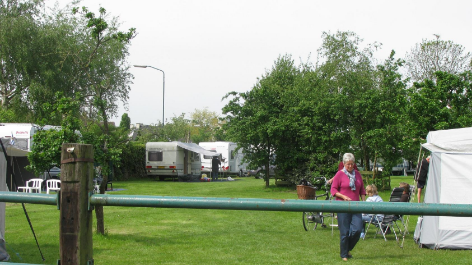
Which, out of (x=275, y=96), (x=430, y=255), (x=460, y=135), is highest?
(x=275, y=96)

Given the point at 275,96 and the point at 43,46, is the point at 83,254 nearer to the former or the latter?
the point at 275,96

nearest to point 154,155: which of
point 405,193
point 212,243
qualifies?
point 405,193

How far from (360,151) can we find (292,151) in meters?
2.92

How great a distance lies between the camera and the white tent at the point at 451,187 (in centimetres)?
817

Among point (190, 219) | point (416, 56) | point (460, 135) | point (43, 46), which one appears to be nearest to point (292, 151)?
point (190, 219)

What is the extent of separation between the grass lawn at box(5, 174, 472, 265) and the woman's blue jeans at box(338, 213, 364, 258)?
223 millimetres

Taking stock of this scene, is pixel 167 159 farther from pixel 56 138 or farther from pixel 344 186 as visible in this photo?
pixel 344 186

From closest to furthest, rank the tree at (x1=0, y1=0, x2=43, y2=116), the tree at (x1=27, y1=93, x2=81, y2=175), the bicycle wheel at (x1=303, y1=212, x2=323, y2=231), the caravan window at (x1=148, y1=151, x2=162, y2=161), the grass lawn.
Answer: the grass lawn
the tree at (x1=27, y1=93, x2=81, y2=175)
the bicycle wheel at (x1=303, y1=212, x2=323, y2=231)
the tree at (x1=0, y1=0, x2=43, y2=116)
the caravan window at (x1=148, y1=151, x2=162, y2=161)

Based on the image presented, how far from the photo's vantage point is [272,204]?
82.7 inches

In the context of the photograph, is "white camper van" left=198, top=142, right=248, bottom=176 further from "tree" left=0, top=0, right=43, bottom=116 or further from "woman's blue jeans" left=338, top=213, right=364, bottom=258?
"woman's blue jeans" left=338, top=213, right=364, bottom=258

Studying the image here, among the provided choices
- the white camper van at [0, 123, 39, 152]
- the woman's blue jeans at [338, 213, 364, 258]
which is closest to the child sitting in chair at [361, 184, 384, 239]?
the woman's blue jeans at [338, 213, 364, 258]

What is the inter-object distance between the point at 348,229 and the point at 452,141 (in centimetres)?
264

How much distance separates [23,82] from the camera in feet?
87.0

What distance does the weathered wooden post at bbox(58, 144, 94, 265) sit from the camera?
7.37ft
